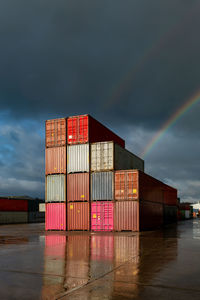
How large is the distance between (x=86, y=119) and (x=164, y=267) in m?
23.9

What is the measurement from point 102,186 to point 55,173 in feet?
19.4

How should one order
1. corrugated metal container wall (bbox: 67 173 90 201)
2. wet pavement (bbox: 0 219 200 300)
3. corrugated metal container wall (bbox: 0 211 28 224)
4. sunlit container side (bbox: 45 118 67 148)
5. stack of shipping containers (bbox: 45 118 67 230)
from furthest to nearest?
corrugated metal container wall (bbox: 0 211 28 224) → sunlit container side (bbox: 45 118 67 148) → stack of shipping containers (bbox: 45 118 67 230) → corrugated metal container wall (bbox: 67 173 90 201) → wet pavement (bbox: 0 219 200 300)

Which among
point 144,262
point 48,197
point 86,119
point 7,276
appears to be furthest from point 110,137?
point 7,276

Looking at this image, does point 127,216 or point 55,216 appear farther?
point 55,216

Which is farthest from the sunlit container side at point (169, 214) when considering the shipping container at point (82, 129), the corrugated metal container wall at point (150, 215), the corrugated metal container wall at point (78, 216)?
the shipping container at point (82, 129)

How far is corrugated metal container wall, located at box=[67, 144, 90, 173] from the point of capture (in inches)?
1332

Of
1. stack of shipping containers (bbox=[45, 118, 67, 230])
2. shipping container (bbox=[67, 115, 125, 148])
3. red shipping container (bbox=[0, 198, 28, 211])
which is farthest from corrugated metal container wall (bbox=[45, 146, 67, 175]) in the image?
red shipping container (bbox=[0, 198, 28, 211])

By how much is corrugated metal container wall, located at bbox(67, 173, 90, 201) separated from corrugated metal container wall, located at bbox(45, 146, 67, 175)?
1.39 m

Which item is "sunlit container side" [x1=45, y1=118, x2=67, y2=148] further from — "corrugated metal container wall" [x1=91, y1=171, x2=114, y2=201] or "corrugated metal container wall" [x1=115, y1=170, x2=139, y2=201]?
"corrugated metal container wall" [x1=115, y1=170, x2=139, y2=201]

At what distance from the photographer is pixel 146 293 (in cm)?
804

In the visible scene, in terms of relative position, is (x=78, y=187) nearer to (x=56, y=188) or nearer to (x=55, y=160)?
(x=56, y=188)

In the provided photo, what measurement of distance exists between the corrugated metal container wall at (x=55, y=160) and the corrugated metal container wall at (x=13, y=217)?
30.2 meters

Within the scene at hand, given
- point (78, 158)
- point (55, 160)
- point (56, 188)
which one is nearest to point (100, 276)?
point (78, 158)

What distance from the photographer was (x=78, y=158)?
34094mm
